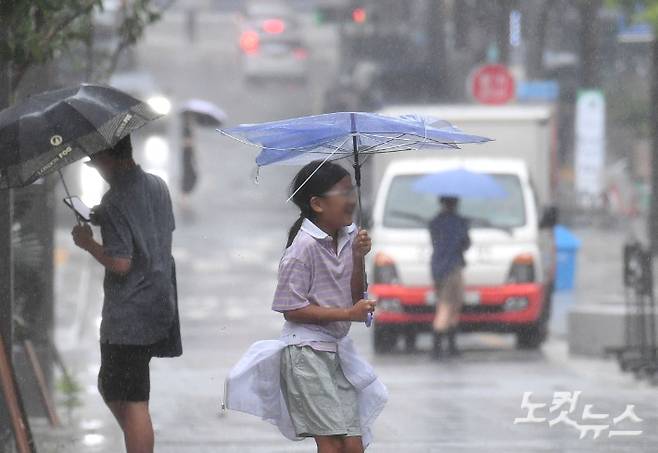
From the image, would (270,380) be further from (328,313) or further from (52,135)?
(52,135)

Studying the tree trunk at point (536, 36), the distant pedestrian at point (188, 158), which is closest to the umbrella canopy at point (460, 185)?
the distant pedestrian at point (188, 158)

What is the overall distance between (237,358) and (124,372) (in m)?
9.46

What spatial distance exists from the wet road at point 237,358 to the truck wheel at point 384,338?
17cm

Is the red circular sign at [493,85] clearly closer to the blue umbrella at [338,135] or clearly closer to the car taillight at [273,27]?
the blue umbrella at [338,135]

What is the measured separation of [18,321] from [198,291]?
12567mm

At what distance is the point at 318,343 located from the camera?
682 centimetres

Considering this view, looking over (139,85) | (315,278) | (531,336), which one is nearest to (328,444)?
(315,278)

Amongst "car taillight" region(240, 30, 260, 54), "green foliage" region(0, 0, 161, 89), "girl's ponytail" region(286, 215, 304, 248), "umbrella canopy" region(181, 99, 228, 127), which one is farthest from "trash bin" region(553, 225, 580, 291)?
"car taillight" region(240, 30, 260, 54)

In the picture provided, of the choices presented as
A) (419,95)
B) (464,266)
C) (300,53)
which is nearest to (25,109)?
(464,266)

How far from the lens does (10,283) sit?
29.8 ft

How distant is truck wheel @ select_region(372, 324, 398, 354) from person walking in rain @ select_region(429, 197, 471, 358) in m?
0.75

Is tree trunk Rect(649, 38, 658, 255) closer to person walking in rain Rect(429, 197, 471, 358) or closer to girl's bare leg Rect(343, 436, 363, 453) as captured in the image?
person walking in rain Rect(429, 197, 471, 358)

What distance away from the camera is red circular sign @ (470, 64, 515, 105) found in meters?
28.1

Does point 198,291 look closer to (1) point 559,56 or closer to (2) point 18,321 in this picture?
(2) point 18,321
